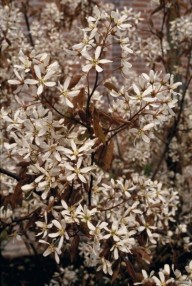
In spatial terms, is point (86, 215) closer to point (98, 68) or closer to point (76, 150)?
point (76, 150)

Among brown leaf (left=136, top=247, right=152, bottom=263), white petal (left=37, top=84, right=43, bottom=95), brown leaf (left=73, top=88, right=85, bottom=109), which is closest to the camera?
white petal (left=37, top=84, right=43, bottom=95)

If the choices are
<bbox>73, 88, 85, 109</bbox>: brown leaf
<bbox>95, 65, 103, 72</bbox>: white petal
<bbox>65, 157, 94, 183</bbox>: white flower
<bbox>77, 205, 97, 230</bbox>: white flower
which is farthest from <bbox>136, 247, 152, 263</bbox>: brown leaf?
<bbox>95, 65, 103, 72</bbox>: white petal

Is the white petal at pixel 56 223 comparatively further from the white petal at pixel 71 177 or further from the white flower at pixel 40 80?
the white flower at pixel 40 80

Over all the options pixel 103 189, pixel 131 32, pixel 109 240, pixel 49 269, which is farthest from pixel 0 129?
pixel 49 269

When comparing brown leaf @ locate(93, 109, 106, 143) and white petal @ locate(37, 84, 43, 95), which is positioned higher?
white petal @ locate(37, 84, 43, 95)

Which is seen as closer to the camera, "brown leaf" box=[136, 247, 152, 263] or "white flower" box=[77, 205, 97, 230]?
"white flower" box=[77, 205, 97, 230]

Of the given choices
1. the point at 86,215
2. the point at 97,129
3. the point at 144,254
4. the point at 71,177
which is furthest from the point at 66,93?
the point at 144,254

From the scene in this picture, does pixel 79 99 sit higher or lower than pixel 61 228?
higher

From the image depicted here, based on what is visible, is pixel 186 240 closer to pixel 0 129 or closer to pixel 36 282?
pixel 0 129

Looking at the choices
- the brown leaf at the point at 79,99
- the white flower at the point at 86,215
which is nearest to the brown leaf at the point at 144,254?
the white flower at the point at 86,215

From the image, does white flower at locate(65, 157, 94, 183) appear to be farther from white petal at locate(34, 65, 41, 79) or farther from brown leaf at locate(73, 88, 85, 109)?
white petal at locate(34, 65, 41, 79)

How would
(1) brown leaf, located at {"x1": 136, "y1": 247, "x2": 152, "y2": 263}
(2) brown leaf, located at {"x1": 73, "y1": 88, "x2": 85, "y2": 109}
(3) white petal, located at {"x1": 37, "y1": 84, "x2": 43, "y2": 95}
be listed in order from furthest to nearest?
(1) brown leaf, located at {"x1": 136, "y1": 247, "x2": 152, "y2": 263} → (2) brown leaf, located at {"x1": 73, "y1": 88, "x2": 85, "y2": 109} → (3) white petal, located at {"x1": 37, "y1": 84, "x2": 43, "y2": 95}
